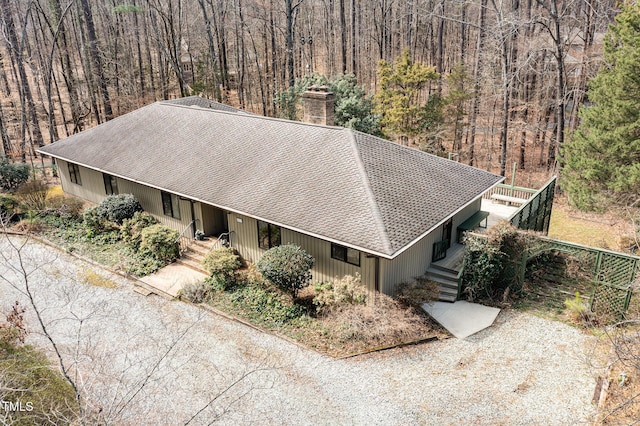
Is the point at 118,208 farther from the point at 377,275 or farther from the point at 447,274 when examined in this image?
the point at 447,274

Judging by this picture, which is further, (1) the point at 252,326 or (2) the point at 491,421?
(1) the point at 252,326

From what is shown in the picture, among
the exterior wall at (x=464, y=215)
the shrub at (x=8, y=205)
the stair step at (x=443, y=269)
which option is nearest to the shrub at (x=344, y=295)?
the stair step at (x=443, y=269)

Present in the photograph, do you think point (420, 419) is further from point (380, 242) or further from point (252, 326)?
Result: point (252, 326)

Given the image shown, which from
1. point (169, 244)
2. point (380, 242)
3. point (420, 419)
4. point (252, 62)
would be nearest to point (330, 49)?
point (252, 62)

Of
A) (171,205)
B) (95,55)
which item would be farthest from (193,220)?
(95,55)

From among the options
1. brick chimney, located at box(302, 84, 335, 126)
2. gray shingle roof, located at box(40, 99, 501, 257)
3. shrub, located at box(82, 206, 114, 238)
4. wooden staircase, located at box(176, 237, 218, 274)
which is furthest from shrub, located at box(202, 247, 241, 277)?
brick chimney, located at box(302, 84, 335, 126)

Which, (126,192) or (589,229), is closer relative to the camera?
(126,192)
